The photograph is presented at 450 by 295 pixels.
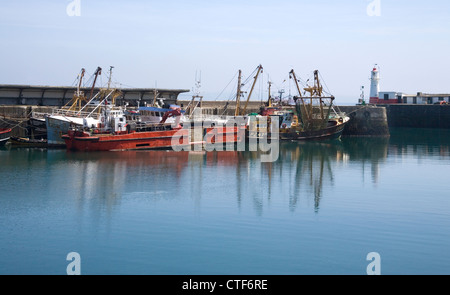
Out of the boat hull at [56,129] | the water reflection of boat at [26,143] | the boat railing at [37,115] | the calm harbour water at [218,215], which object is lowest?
the calm harbour water at [218,215]

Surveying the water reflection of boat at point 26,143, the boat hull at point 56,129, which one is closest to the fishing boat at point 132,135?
the boat hull at point 56,129

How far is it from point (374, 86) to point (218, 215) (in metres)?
49.6

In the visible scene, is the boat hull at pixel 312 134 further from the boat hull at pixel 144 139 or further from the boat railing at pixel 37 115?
the boat railing at pixel 37 115

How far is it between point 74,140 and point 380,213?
21.5m

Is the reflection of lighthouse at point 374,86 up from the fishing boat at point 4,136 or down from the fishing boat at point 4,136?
up

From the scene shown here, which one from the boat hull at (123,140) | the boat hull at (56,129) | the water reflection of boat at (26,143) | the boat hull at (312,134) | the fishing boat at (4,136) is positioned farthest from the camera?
the boat hull at (312,134)

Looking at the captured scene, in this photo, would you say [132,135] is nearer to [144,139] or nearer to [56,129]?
[144,139]

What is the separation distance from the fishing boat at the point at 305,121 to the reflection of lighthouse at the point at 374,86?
1548 cm

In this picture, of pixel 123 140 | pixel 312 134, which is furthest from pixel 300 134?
pixel 123 140

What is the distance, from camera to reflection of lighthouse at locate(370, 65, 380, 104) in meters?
64.9

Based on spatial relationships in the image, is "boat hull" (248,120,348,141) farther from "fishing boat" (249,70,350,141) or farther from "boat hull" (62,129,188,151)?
"boat hull" (62,129,188,151)

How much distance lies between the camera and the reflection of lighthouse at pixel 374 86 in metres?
64.9

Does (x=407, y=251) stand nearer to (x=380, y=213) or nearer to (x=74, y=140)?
(x=380, y=213)
